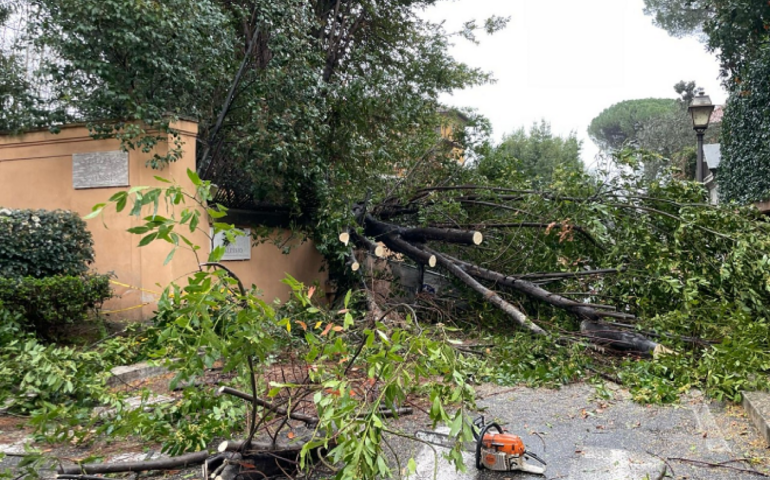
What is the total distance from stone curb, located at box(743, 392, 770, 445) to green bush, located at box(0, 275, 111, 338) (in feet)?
20.6

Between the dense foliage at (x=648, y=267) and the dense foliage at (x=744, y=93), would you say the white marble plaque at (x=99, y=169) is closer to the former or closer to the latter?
the dense foliage at (x=648, y=267)

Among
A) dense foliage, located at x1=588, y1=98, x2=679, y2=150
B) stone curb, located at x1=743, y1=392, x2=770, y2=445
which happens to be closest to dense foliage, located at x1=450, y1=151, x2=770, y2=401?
stone curb, located at x1=743, y1=392, x2=770, y2=445

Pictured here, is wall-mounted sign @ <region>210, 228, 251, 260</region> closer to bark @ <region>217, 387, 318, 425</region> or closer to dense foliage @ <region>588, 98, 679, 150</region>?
bark @ <region>217, 387, 318, 425</region>

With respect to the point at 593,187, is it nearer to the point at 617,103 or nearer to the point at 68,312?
the point at 68,312

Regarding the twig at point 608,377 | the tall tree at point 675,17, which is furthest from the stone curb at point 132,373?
the tall tree at point 675,17

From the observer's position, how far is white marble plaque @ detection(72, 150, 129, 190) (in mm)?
7520

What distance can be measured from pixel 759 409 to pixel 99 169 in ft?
24.3

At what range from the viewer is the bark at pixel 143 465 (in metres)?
3.30

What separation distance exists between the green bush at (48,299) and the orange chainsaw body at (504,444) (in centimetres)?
471

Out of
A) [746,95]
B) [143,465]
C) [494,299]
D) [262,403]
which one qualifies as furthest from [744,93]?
[143,465]

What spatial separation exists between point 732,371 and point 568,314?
239cm

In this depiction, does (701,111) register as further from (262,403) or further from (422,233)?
(262,403)

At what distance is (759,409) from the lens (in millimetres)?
4441

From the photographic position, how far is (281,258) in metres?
10.6
